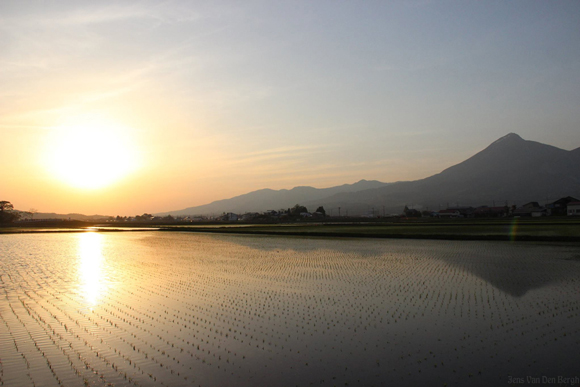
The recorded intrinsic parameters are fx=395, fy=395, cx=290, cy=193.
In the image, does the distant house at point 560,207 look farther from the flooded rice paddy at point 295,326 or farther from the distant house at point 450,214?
the flooded rice paddy at point 295,326

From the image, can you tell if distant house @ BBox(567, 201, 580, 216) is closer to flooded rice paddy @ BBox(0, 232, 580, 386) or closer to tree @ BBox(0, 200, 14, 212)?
flooded rice paddy @ BBox(0, 232, 580, 386)

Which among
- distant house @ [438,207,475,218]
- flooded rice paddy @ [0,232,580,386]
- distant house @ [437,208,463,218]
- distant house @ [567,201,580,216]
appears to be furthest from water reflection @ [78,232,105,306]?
distant house @ [438,207,475,218]

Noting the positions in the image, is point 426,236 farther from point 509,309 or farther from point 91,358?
point 91,358

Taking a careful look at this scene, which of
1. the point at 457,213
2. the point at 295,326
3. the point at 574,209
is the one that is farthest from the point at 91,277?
the point at 457,213

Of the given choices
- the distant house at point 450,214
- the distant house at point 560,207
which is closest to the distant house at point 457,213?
the distant house at point 450,214

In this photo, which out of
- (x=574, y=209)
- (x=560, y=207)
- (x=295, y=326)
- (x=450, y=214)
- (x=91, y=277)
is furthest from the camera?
(x=450, y=214)

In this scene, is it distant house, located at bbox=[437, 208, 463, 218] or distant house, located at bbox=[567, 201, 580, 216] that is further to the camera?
distant house, located at bbox=[437, 208, 463, 218]

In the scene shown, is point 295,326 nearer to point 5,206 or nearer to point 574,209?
point 574,209

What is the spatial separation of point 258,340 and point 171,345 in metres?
1.96

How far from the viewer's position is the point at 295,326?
10.2 metres

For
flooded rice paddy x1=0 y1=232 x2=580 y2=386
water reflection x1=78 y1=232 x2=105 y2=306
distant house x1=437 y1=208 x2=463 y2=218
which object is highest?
distant house x1=437 y1=208 x2=463 y2=218

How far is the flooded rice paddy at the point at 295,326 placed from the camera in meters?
7.29

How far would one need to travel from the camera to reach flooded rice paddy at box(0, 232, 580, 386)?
729cm

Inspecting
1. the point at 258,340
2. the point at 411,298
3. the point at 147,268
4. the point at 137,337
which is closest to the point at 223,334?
the point at 258,340
